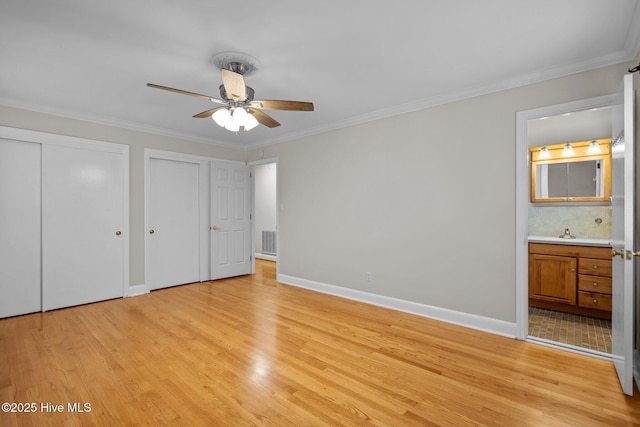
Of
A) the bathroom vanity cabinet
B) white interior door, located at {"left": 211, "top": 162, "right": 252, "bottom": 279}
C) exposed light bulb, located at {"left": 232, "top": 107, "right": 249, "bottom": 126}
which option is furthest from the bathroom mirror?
white interior door, located at {"left": 211, "top": 162, "right": 252, "bottom": 279}

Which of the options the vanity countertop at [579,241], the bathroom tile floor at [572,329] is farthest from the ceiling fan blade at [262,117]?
the vanity countertop at [579,241]

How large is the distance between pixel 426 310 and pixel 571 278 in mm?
1804

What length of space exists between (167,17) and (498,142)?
302cm

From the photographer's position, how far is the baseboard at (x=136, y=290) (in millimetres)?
4227

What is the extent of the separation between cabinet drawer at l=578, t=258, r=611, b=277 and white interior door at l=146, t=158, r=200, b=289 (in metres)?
5.48

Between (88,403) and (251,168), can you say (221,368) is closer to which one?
(88,403)

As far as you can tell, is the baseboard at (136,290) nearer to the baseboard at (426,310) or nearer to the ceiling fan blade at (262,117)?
the baseboard at (426,310)

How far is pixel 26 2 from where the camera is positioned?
1797 millimetres

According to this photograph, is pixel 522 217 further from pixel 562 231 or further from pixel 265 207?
pixel 265 207

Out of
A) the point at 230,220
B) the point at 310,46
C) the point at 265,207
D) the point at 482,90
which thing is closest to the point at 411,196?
the point at 482,90

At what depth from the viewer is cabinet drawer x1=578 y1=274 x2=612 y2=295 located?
3.29m

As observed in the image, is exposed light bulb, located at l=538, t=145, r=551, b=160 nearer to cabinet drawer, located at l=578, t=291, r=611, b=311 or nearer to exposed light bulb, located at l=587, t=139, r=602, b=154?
exposed light bulb, located at l=587, t=139, r=602, b=154

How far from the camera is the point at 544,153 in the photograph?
4.14 m

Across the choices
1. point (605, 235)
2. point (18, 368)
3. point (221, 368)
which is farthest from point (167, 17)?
point (605, 235)
